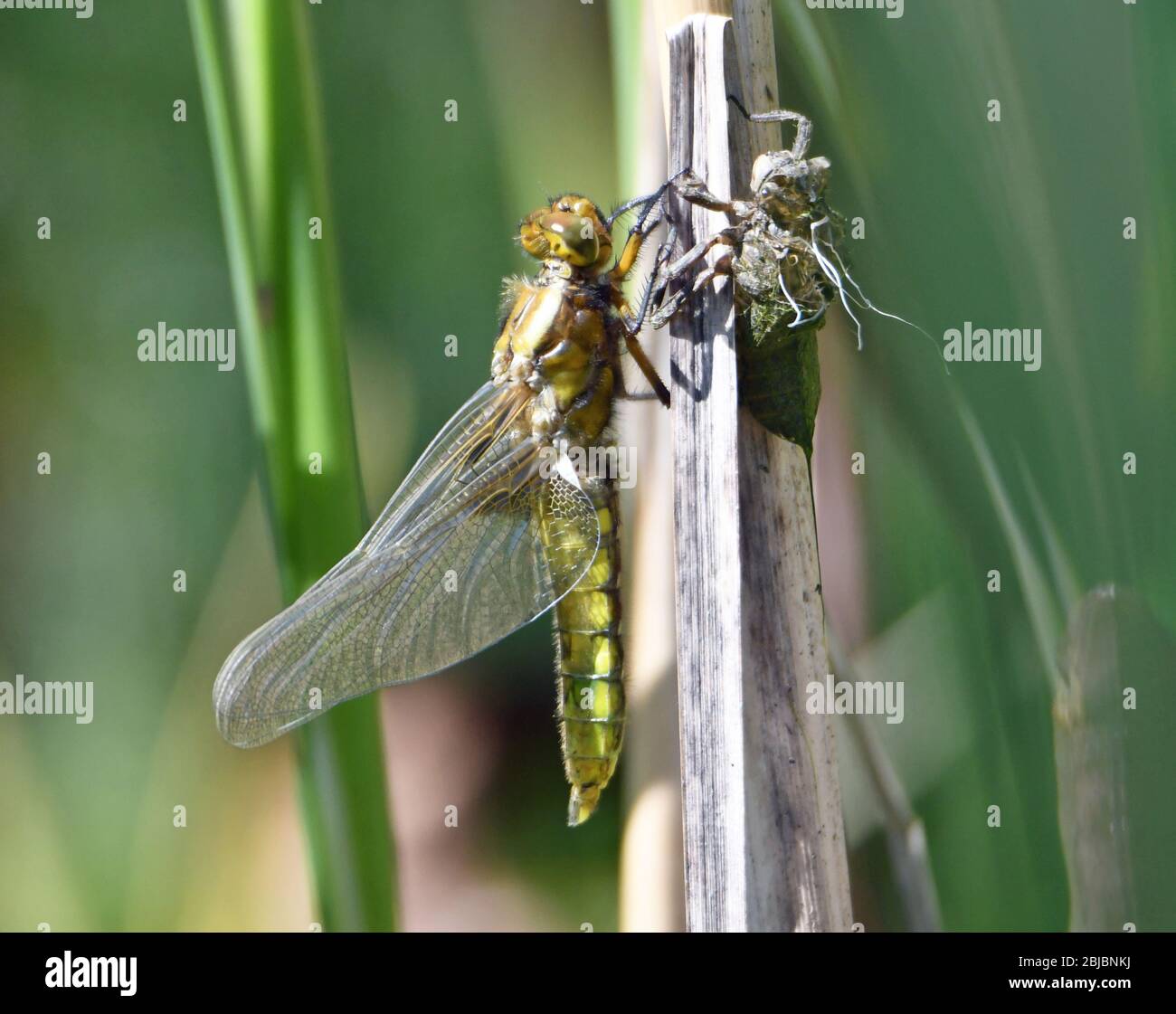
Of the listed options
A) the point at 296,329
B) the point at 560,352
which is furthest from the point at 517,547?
the point at 296,329

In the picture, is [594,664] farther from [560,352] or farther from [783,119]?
[783,119]

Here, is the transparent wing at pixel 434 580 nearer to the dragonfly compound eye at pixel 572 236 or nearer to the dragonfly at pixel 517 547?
the dragonfly at pixel 517 547

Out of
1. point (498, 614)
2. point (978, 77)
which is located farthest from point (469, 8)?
point (498, 614)

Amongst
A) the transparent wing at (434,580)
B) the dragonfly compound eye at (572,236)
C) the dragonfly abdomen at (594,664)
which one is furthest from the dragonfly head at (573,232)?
the dragonfly abdomen at (594,664)

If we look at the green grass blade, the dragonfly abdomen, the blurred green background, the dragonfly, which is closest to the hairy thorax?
the dragonfly

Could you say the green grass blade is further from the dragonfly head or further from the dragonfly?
the dragonfly head

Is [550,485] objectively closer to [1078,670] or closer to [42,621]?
[1078,670]
